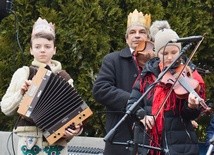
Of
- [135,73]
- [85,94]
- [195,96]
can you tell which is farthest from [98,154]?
[195,96]

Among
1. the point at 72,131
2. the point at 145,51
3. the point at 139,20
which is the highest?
the point at 139,20

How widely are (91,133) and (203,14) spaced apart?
1.89m

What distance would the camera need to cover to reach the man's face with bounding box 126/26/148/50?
19.2 ft

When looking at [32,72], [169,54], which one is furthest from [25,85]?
[169,54]

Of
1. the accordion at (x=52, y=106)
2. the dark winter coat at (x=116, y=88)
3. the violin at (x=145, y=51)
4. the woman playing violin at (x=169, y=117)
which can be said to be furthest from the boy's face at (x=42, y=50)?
the woman playing violin at (x=169, y=117)

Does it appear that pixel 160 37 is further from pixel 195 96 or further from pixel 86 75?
pixel 86 75

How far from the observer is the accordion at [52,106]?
17.4 ft

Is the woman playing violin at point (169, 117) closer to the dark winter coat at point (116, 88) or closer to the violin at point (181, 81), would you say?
the violin at point (181, 81)

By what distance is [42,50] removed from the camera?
5477 mm

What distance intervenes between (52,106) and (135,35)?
40.1 inches

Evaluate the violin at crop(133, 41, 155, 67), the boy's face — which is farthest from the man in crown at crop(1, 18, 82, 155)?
the violin at crop(133, 41, 155, 67)

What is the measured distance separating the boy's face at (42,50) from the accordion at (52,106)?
18cm

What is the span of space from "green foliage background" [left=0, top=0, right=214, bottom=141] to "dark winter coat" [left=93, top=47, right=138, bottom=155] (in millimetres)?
1686

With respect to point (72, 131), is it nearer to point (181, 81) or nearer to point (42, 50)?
point (42, 50)
